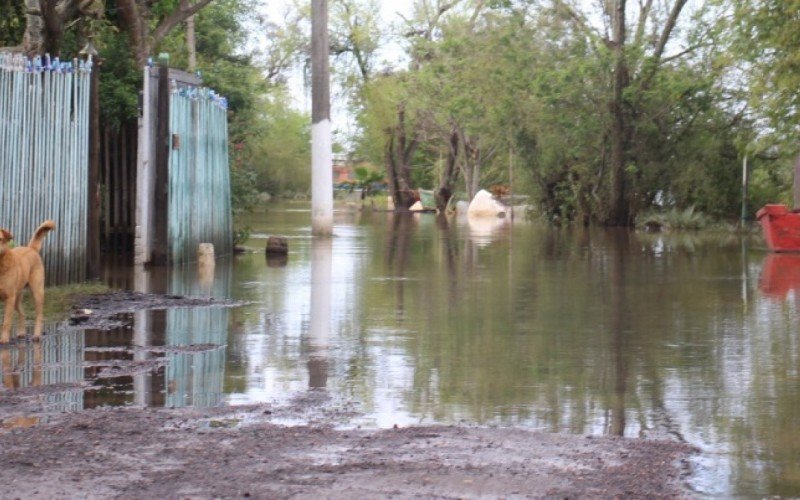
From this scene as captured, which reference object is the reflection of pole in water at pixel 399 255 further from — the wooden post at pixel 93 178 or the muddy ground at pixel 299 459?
the muddy ground at pixel 299 459

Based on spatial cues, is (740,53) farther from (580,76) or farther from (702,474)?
(702,474)

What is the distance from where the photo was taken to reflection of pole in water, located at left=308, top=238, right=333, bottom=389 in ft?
33.8

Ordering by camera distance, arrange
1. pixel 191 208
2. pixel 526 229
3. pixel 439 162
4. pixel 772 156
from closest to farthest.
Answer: pixel 191 208, pixel 772 156, pixel 526 229, pixel 439 162

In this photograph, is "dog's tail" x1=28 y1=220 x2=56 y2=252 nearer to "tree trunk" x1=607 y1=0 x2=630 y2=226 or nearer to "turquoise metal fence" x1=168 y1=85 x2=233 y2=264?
"turquoise metal fence" x1=168 y1=85 x2=233 y2=264

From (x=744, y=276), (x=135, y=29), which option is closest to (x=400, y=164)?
(x=135, y=29)

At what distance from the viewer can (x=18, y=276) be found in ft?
37.3

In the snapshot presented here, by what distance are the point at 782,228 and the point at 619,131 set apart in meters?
13.6

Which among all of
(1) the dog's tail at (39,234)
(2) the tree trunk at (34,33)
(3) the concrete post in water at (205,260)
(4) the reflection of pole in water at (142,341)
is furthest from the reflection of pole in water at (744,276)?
(2) the tree trunk at (34,33)

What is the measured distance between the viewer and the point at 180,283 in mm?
18016

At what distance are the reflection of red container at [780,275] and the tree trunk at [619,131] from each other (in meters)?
14.4

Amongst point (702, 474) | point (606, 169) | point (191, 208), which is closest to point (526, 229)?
point (606, 169)

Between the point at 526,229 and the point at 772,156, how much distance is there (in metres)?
7.26

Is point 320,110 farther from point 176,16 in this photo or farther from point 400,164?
point 400,164

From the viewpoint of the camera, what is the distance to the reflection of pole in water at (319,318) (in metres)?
10.3
